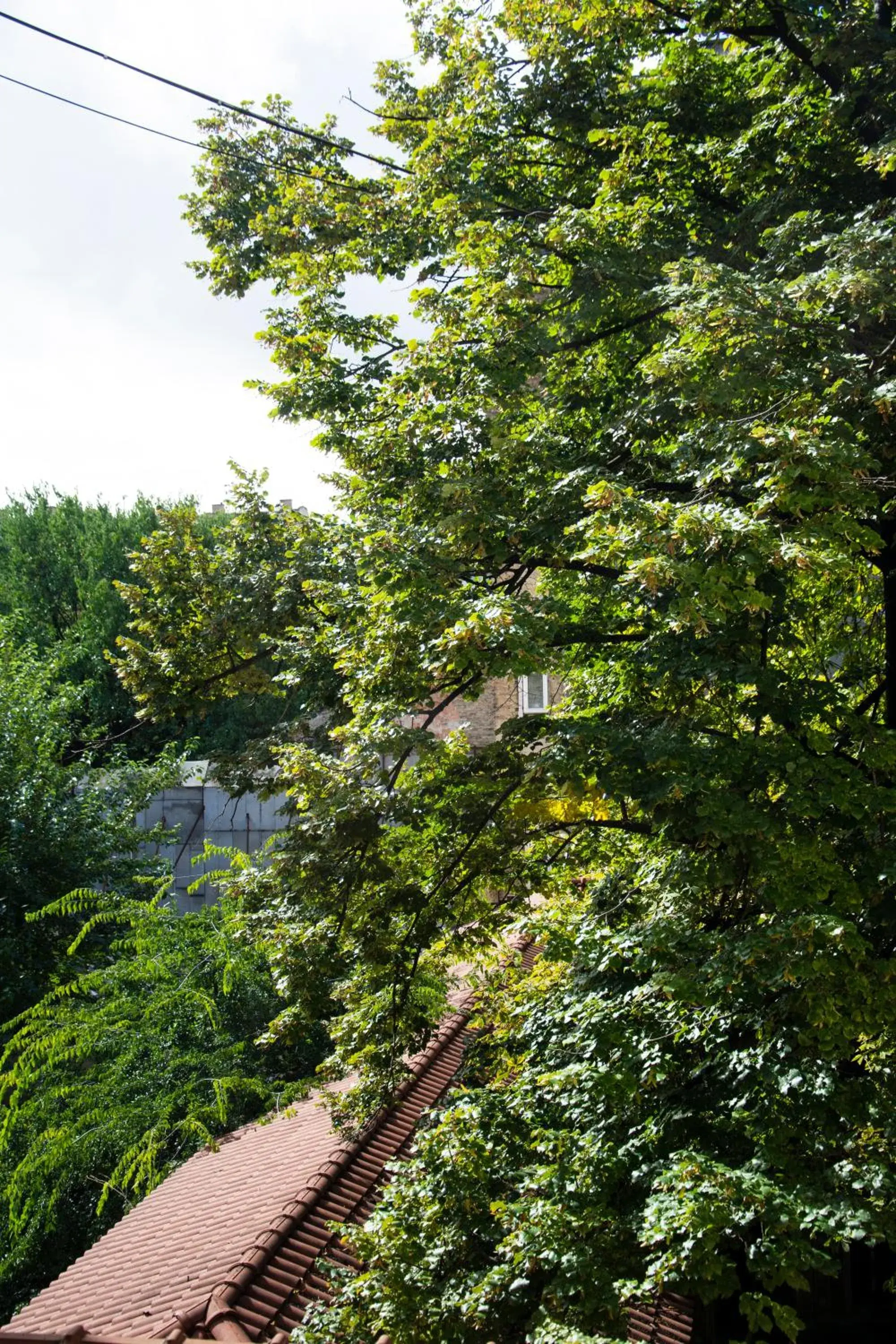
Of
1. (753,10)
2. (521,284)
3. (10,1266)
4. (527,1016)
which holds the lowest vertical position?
(10,1266)

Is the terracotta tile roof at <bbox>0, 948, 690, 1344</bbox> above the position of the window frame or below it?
below

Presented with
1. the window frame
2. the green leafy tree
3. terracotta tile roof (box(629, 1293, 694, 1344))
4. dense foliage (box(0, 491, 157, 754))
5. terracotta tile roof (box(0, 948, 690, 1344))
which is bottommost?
terracotta tile roof (box(629, 1293, 694, 1344))

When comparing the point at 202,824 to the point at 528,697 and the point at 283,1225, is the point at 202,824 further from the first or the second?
the point at 283,1225

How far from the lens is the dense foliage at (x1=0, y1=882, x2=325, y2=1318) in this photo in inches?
405

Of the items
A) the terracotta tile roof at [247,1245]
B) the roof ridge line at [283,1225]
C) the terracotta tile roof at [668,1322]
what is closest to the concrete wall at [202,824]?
the terracotta tile roof at [247,1245]

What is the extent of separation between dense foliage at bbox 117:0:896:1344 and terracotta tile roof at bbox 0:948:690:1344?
0.96 meters

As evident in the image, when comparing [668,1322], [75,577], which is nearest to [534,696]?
[668,1322]

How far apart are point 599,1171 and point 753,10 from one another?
829 cm

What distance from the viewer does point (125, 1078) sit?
11.2 metres

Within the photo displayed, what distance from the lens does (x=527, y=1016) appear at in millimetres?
7668

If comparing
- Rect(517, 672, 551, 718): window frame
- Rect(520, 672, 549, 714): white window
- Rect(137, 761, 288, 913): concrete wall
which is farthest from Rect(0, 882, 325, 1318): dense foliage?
Rect(520, 672, 549, 714): white window

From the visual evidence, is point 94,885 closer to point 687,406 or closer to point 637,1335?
point 637,1335

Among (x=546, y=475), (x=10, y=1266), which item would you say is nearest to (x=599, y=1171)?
(x=546, y=475)

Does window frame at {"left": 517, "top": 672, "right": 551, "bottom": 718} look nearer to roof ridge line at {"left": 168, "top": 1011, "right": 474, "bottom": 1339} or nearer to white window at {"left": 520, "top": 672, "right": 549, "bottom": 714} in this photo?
white window at {"left": 520, "top": 672, "right": 549, "bottom": 714}
